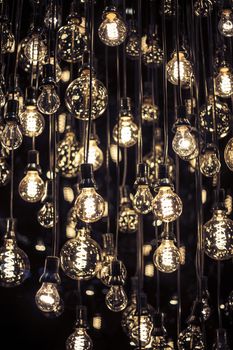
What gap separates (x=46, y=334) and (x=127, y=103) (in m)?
1.75

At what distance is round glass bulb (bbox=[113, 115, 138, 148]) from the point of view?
2713 millimetres

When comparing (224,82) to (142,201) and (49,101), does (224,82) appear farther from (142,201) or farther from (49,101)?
(49,101)

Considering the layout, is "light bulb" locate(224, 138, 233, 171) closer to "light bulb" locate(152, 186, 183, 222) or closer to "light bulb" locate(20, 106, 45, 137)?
Result: "light bulb" locate(152, 186, 183, 222)

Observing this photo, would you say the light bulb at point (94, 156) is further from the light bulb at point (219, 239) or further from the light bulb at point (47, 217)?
the light bulb at point (219, 239)

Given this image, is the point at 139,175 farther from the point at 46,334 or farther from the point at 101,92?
the point at 46,334

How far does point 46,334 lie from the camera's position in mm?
3928

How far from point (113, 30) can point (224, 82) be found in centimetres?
51

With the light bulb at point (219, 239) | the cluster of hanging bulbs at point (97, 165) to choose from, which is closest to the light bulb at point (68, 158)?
the cluster of hanging bulbs at point (97, 165)

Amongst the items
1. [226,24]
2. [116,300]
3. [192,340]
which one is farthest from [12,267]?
[226,24]

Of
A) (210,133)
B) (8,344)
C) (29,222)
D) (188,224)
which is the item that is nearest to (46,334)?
(8,344)

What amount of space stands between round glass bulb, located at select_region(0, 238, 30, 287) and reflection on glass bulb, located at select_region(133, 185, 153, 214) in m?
0.53

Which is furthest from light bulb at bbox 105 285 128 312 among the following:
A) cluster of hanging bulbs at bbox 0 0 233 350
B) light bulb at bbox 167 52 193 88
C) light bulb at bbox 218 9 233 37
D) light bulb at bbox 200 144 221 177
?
light bulb at bbox 218 9 233 37

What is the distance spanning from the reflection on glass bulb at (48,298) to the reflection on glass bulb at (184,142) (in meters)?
0.65

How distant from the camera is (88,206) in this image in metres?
2.06
